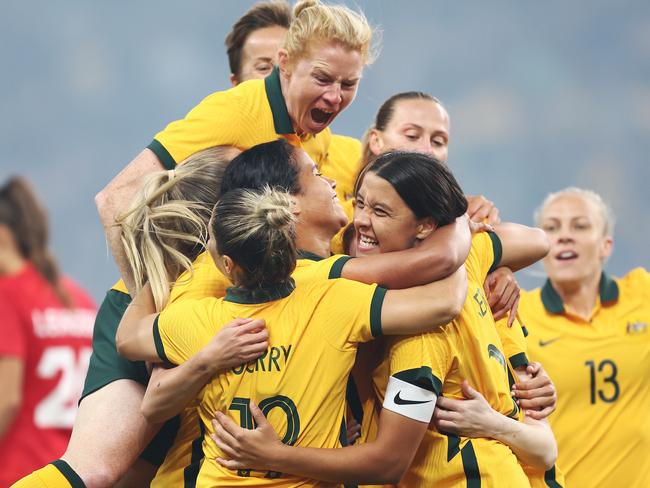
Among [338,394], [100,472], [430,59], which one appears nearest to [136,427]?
[100,472]

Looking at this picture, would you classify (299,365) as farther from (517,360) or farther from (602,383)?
(602,383)

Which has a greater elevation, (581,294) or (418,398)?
(418,398)

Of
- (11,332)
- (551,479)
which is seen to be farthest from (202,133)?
(11,332)

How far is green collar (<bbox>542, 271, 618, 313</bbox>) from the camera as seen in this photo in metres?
5.41

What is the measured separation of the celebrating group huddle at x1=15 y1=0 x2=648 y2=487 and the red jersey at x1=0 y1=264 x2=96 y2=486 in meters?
2.02

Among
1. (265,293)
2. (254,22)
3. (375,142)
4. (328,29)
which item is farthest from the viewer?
(254,22)

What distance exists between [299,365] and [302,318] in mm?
119

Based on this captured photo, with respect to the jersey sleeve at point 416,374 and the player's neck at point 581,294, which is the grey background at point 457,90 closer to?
the player's neck at point 581,294

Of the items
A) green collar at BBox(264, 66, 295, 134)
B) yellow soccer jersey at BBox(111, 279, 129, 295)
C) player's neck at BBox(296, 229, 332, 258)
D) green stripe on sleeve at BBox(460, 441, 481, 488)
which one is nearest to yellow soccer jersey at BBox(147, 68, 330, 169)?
green collar at BBox(264, 66, 295, 134)

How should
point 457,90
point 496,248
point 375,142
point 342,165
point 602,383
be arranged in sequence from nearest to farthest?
point 496,248, point 375,142, point 342,165, point 602,383, point 457,90

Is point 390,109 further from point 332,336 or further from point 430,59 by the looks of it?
point 430,59

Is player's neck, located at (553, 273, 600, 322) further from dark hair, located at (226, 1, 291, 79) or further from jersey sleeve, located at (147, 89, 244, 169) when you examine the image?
jersey sleeve, located at (147, 89, 244, 169)

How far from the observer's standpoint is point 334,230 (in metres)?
2.83

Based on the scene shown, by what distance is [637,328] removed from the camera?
5.22m
